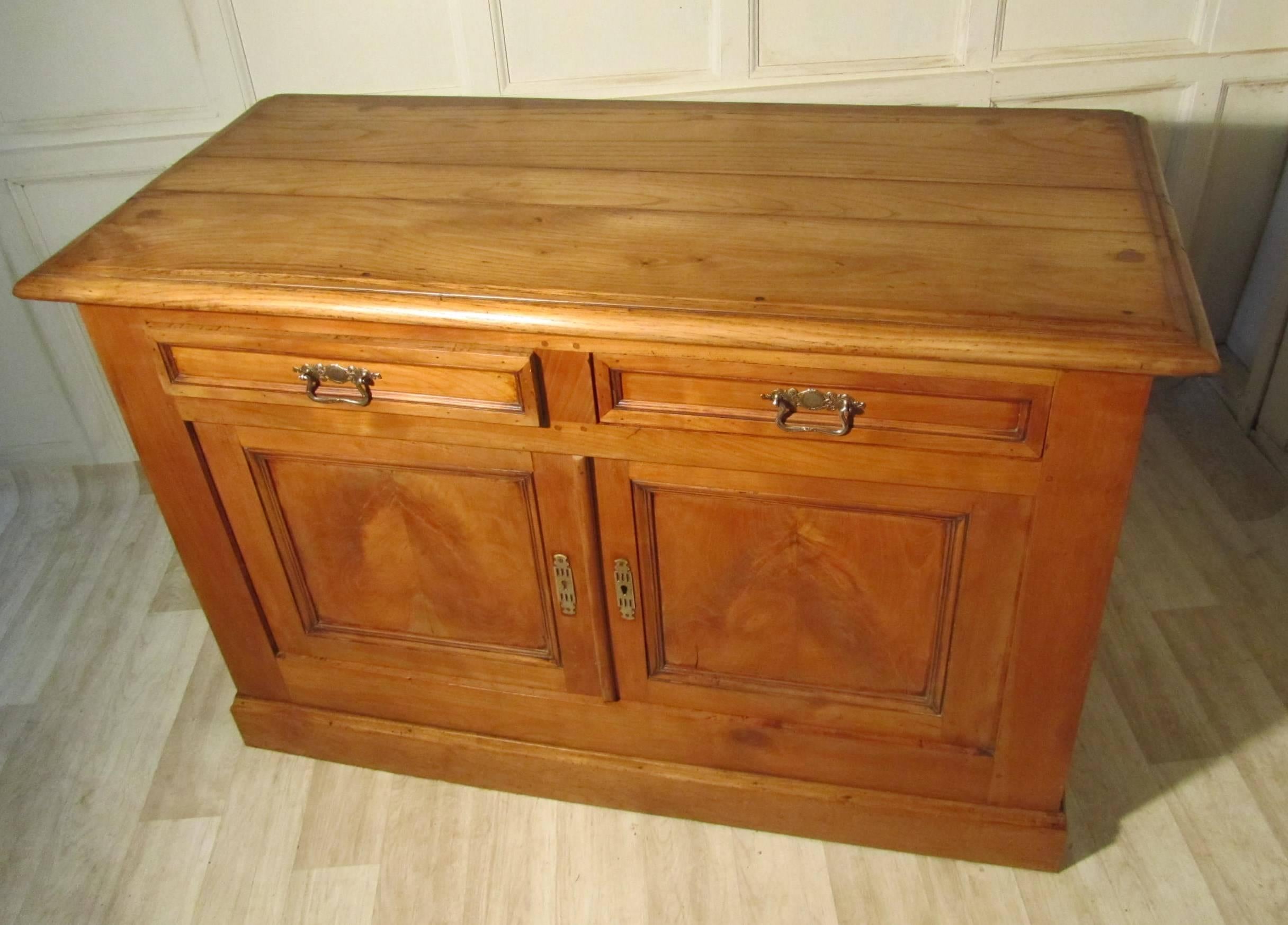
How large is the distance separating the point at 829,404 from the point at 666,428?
0.19 m

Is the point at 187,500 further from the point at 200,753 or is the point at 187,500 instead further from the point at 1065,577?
the point at 1065,577

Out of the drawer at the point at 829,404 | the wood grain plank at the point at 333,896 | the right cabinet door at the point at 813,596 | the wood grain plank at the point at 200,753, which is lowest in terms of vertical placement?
the wood grain plank at the point at 333,896

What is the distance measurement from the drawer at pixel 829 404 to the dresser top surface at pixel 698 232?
0.19 ft

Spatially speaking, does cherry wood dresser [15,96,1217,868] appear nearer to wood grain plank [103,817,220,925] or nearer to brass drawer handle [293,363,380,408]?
brass drawer handle [293,363,380,408]

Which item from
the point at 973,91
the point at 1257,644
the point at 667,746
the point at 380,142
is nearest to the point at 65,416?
the point at 380,142

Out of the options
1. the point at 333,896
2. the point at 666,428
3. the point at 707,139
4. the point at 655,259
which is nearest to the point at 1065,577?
the point at 666,428

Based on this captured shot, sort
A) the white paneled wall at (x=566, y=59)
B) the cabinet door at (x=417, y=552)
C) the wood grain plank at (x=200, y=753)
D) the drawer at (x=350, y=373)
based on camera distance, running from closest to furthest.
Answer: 1. the drawer at (x=350, y=373)
2. the cabinet door at (x=417, y=552)
3. the wood grain plank at (x=200, y=753)
4. the white paneled wall at (x=566, y=59)

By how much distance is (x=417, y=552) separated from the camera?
148 cm

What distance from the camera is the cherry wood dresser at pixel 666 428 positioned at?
1161mm

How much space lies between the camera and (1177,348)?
40.9 inches

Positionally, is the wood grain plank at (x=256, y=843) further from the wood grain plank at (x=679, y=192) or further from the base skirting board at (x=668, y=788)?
the wood grain plank at (x=679, y=192)

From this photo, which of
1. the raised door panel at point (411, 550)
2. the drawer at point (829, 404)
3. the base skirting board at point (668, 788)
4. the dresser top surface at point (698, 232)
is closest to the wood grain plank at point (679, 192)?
the dresser top surface at point (698, 232)

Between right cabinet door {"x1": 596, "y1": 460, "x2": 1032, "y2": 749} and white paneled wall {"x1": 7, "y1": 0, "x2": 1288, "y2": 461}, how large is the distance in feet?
2.88

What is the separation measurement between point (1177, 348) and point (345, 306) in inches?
33.4
